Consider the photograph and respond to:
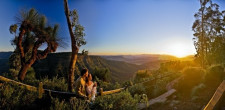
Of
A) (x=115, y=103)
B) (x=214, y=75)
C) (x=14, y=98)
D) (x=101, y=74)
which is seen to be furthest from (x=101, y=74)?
(x=14, y=98)

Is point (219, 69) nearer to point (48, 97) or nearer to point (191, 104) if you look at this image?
point (191, 104)

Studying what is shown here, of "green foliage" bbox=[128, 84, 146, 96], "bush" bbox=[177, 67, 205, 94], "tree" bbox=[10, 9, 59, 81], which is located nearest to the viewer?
"tree" bbox=[10, 9, 59, 81]

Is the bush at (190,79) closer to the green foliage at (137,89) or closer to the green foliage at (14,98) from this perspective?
the green foliage at (137,89)

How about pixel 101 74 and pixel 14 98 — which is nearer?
pixel 14 98

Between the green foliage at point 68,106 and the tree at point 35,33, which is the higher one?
the tree at point 35,33

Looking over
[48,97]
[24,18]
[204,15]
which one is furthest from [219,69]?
[204,15]

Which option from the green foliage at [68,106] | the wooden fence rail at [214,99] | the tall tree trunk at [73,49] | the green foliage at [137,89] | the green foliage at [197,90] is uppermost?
the tall tree trunk at [73,49]

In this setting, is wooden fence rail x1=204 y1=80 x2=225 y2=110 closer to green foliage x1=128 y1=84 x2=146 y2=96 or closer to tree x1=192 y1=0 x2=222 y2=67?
green foliage x1=128 y1=84 x2=146 y2=96

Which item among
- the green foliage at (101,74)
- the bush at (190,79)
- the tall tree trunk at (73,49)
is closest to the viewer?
the tall tree trunk at (73,49)

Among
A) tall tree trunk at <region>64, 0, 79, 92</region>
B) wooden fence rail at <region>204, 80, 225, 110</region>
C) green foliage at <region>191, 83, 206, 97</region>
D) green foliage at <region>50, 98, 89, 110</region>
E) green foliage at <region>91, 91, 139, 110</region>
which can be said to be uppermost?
tall tree trunk at <region>64, 0, 79, 92</region>

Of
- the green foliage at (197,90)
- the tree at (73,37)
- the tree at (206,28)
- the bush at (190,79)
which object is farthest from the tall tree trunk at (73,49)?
the tree at (206,28)

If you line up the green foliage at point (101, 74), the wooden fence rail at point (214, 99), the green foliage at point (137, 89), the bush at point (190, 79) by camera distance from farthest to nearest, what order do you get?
1. the green foliage at point (101, 74)
2. the bush at point (190, 79)
3. the green foliage at point (137, 89)
4. the wooden fence rail at point (214, 99)

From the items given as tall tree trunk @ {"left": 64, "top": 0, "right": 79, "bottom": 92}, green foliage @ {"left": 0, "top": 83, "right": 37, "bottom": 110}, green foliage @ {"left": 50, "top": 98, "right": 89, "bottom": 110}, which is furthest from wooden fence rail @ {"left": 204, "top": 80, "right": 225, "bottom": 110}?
tall tree trunk @ {"left": 64, "top": 0, "right": 79, "bottom": 92}

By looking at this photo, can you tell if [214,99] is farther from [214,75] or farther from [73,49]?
[214,75]
